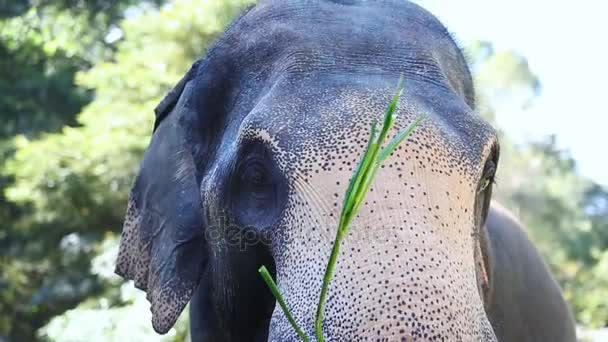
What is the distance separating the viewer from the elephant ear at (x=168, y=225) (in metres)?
2.68

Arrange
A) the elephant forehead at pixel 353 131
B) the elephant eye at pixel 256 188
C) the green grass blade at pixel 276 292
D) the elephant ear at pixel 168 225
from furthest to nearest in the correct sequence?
the elephant ear at pixel 168 225
the elephant eye at pixel 256 188
the elephant forehead at pixel 353 131
the green grass blade at pixel 276 292

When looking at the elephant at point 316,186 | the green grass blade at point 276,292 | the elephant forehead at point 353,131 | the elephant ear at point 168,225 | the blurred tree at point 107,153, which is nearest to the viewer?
the green grass blade at point 276,292

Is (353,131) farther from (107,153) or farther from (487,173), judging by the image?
(107,153)

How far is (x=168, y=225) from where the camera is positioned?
2754 mm

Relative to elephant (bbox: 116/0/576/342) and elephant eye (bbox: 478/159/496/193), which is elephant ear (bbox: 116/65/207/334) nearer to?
elephant (bbox: 116/0/576/342)

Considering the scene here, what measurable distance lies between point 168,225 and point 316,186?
863mm

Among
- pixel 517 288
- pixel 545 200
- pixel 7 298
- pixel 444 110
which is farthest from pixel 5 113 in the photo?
pixel 444 110

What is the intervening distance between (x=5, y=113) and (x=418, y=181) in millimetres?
13326

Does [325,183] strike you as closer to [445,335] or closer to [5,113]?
[445,335]

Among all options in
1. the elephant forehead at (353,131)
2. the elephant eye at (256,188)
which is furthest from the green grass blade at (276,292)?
the elephant eye at (256,188)

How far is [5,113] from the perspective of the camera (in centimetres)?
1433

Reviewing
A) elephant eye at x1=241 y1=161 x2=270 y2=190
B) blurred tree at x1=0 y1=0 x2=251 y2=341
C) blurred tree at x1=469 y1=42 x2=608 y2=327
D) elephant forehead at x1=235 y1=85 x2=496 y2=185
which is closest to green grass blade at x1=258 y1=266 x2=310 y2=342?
elephant forehead at x1=235 y1=85 x2=496 y2=185

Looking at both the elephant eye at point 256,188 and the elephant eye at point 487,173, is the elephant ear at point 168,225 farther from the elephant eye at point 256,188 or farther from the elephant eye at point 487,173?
the elephant eye at point 487,173

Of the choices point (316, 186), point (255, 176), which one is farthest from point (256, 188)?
point (316, 186)
